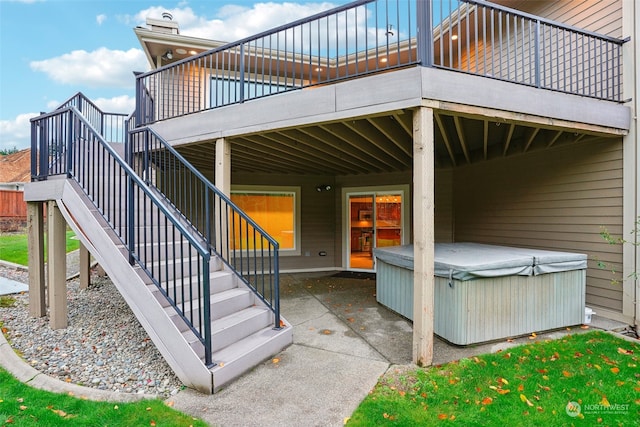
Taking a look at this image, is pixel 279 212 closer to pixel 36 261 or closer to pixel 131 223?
pixel 36 261

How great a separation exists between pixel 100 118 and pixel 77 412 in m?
6.93

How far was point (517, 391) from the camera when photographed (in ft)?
8.54

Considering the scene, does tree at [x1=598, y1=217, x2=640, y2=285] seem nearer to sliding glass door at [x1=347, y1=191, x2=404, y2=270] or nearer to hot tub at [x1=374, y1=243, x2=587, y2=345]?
hot tub at [x1=374, y1=243, x2=587, y2=345]

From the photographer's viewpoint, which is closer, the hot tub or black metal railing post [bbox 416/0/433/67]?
black metal railing post [bbox 416/0/433/67]

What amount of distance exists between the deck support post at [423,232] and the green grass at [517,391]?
1.08 feet

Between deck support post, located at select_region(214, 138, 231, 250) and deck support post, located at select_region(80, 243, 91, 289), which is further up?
deck support post, located at select_region(214, 138, 231, 250)

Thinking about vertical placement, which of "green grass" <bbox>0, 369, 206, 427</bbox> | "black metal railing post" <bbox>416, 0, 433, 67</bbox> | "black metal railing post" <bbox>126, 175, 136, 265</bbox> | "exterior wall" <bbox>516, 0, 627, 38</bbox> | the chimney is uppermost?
the chimney

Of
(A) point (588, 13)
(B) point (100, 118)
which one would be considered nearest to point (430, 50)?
(A) point (588, 13)

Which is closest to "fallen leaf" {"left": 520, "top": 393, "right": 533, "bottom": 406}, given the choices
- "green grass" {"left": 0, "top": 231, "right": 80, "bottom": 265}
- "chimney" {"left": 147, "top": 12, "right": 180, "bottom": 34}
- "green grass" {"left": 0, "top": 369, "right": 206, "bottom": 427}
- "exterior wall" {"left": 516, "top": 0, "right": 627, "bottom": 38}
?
"green grass" {"left": 0, "top": 369, "right": 206, "bottom": 427}

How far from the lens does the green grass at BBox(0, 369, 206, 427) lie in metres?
2.16

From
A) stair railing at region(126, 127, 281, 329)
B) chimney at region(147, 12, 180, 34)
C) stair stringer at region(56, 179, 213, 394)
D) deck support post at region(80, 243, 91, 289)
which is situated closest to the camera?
stair stringer at region(56, 179, 213, 394)

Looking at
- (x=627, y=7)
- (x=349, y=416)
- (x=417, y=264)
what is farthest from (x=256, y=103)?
(x=627, y=7)

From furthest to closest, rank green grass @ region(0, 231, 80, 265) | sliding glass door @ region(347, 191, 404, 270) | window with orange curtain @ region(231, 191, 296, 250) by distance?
green grass @ region(0, 231, 80, 265) < window with orange curtain @ region(231, 191, 296, 250) < sliding glass door @ region(347, 191, 404, 270)

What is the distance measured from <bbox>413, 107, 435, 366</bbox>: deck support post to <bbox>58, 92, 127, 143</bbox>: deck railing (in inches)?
200
